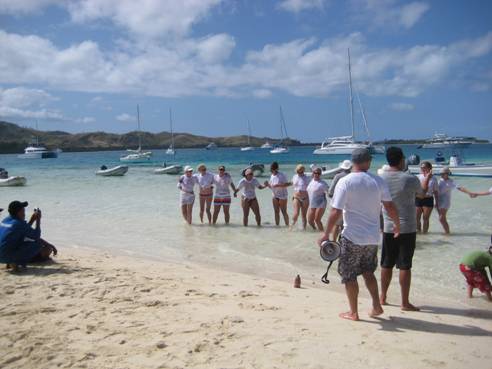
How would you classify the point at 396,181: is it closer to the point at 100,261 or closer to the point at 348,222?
the point at 348,222

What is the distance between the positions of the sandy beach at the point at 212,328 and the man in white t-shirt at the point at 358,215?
0.67 meters

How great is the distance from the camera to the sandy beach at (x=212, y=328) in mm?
3633

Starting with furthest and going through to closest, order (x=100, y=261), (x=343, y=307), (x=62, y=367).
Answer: (x=100, y=261)
(x=343, y=307)
(x=62, y=367)

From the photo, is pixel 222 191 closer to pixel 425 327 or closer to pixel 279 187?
pixel 279 187

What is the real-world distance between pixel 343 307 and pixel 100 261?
15.1ft

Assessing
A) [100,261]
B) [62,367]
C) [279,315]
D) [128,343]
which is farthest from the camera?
[100,261]

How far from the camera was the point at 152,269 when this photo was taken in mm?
7016

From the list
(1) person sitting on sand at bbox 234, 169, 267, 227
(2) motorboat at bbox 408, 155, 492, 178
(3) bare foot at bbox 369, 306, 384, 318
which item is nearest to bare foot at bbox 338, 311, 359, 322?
(3) bare foot at bbox 369, 306, 384, 318

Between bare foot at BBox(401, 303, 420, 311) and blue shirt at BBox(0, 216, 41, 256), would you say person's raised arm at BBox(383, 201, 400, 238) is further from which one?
blue shirt at BBox(0, 216, 41, 256)

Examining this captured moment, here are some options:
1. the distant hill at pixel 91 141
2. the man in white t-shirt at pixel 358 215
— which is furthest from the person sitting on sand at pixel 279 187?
the distant hill at pixel 91 141

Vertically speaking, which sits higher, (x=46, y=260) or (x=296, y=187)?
(x=296, y=187)

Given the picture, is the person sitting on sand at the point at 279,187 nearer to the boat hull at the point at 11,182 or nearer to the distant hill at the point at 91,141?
the boat hull at the point at 11,182

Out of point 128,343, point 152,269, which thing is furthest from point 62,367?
point 152,269

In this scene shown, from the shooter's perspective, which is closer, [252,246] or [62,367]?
[62,367]
